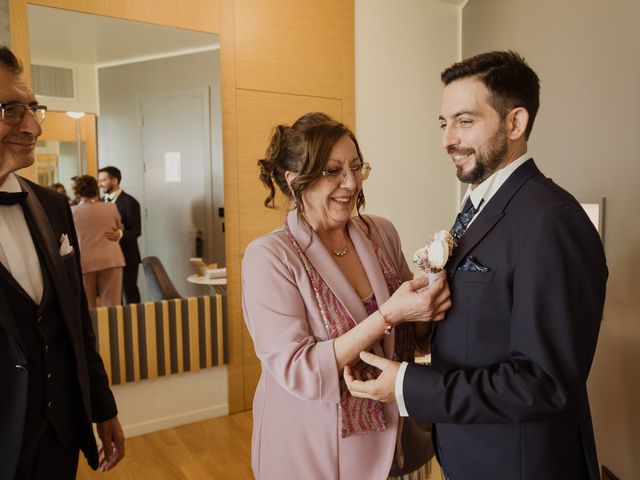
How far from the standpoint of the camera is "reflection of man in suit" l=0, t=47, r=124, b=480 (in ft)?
4.09

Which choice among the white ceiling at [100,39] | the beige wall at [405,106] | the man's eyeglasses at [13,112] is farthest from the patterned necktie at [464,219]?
the beige wall at [405,106]

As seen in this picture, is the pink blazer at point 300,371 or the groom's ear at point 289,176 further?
the groom's ear at point 289,176

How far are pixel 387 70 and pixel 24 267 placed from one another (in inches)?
135

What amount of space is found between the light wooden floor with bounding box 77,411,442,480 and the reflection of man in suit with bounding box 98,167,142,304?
952mm

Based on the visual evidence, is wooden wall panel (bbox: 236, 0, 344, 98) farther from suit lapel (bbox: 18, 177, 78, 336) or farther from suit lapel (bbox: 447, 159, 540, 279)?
suit lapel (bbox: 447, 159, 540, 279)

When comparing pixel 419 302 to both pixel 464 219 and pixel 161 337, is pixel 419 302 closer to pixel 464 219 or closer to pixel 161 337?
pixel 464 219

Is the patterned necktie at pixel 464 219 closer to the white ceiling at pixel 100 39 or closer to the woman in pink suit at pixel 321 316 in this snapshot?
the woman in pink suit at pixel 321 316

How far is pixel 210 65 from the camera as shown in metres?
3.38

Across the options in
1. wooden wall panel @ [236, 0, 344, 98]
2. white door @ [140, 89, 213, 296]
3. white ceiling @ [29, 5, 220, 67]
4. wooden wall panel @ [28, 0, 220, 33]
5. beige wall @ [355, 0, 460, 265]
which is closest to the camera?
white ceiling @ [29, 5, 220, 67]

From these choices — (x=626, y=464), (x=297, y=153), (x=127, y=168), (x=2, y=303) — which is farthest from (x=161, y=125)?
(x=626, y=464)

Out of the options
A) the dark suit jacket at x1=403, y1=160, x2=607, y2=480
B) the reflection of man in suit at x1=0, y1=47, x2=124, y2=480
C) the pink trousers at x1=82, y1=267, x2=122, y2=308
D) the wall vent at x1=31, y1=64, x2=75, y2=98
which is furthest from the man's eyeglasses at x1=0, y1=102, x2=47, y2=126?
the pink trousers at x1=82, y1=267, x2=122, y2=308

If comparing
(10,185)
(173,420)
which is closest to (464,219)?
(10,185)

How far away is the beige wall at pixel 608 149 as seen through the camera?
95.4 inches

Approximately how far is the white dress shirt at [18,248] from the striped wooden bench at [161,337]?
1.89m
